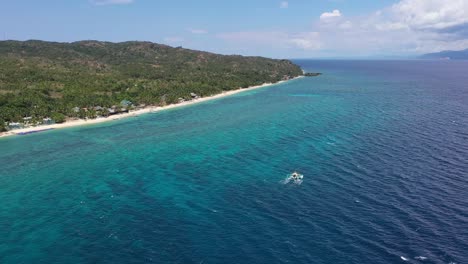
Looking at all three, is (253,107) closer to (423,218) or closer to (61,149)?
(61,149)

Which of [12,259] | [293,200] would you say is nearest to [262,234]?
[293,200]

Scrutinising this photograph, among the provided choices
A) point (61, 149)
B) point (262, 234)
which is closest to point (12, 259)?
point (262, 234)

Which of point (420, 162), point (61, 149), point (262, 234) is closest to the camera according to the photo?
point (262, 234)

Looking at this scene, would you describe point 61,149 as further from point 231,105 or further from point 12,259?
point 231,105

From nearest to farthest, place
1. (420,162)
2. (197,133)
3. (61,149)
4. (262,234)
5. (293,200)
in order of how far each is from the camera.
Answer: (262,234) < (293,200) < (420,162) < (61,149) < (197,133)

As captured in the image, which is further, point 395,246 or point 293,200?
point 293,200

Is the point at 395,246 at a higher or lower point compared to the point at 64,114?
lower
